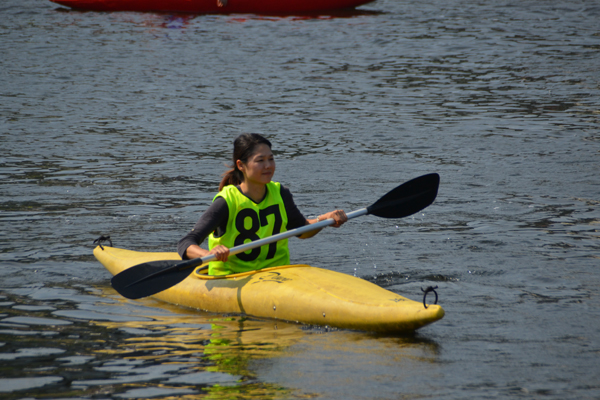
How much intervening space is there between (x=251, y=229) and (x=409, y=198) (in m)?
1.26

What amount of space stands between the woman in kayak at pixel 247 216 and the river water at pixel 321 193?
0.42 metres

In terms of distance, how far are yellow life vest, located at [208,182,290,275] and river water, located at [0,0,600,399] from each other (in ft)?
1.21

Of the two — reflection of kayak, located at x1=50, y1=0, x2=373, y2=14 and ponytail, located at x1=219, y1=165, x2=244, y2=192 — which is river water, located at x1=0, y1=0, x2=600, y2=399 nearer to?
ponytail, located at x1=219, y1=165, x2=244, y2=192

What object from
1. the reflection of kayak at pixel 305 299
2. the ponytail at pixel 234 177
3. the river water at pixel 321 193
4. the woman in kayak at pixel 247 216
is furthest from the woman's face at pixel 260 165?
the river water at pixel 321 193

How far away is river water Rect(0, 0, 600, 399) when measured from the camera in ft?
11.6

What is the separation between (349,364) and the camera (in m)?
3.57

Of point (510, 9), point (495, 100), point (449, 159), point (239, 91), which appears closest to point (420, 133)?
point (449, 159)

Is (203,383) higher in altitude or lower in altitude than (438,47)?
lower

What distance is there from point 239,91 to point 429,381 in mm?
10057

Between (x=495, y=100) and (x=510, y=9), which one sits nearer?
(x=495, y=100)

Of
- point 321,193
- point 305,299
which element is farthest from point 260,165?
point 321,193

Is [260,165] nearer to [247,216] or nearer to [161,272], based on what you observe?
[247,216]

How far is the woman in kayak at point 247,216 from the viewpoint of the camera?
4328mm

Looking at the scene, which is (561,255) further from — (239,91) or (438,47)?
(438,47)
